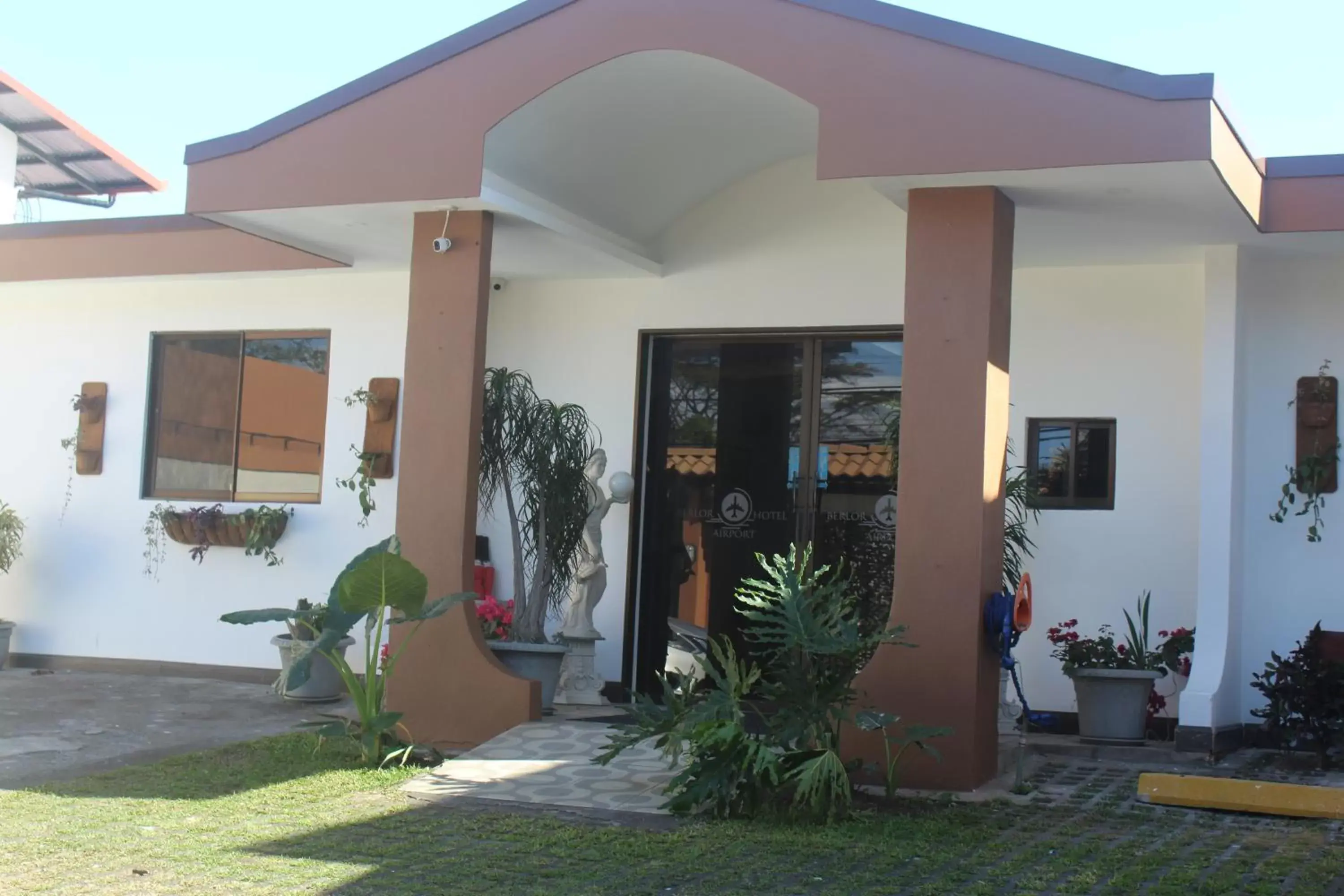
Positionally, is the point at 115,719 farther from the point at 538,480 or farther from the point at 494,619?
the point at 538,480

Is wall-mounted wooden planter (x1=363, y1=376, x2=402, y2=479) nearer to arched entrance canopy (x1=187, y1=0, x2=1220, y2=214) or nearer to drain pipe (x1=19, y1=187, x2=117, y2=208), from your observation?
arched entrance canopy (x1=187, y1=0, x2=1220, y2=214)

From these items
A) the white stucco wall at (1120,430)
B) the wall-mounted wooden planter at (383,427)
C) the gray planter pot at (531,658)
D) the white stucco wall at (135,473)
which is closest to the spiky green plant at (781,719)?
the gray planter pot at (531,658)

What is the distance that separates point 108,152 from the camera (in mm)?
15039

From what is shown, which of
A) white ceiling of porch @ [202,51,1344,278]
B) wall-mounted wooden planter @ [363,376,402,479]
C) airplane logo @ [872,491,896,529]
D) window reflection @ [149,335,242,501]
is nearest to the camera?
white ceiling of porch @ [202,51,1344,278]

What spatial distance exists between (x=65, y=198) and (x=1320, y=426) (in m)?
13.2

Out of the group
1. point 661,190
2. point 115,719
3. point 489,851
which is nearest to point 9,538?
point 115,719

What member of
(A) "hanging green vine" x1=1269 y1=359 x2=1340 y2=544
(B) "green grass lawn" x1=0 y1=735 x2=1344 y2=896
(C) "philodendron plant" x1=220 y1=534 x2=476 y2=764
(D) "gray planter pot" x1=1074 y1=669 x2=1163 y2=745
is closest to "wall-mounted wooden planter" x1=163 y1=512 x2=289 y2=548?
(C) "philodendron plant" x1=220 y1=534 x2=476 y2=764

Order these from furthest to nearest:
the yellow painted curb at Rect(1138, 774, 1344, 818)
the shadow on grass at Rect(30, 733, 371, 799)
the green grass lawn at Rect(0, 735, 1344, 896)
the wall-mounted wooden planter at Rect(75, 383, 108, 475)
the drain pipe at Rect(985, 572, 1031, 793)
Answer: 1. the wall-mounted wooden planter at Rect(75, 383, 108, 475)
2. the drain pipe at Rect(985, 572, 1031, 793)
3. the shadow on grass at Rect(30, 733, 371, 799)
4. the yellow painted curb at Rect(1138, 774, 1344, 818)
5. the green grass lawn at Rect(0, 735, 1344, 896)

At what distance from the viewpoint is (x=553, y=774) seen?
6.92m

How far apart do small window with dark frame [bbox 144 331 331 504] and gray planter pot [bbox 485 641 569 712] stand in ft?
9.14

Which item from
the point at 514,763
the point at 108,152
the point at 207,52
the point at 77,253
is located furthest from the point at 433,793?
the point at 207,52

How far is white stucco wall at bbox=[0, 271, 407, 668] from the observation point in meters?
10.5

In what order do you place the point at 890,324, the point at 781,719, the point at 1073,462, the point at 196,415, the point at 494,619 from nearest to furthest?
the point at 781,719, the point at 494,619, the point at 1073,462, the point at 890,324, the point at 196,415

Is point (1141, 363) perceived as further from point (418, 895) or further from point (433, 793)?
point (418, 895)
